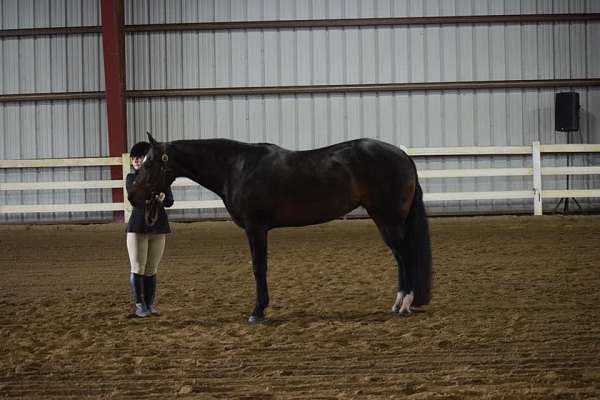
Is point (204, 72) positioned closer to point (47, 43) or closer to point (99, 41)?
point (99, 41)

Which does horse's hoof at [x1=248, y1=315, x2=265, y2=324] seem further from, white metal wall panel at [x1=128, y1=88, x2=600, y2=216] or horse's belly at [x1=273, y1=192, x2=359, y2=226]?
white metal wall panel at [x1=128, y1=88, x2=600, y2=216]

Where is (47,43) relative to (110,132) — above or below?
above

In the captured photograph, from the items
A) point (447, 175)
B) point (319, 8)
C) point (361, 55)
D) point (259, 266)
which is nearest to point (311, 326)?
point (259, 266)

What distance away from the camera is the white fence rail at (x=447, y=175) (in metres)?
14.0

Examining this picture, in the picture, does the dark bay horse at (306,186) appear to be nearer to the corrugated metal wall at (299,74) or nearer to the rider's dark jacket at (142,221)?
the rider's dark jacket at (142,221)

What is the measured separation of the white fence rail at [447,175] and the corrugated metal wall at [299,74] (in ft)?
2.98

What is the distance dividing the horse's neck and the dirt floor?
1.13 meters

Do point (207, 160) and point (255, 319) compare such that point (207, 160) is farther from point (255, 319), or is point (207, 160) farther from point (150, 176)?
point (255, 319)

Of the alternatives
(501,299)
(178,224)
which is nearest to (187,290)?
(501,299)

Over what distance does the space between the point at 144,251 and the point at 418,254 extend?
2.30 metres

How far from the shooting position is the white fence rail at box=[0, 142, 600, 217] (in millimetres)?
14039

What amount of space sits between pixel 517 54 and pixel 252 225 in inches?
448

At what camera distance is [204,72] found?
15.8m

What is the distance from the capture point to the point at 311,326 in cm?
548
